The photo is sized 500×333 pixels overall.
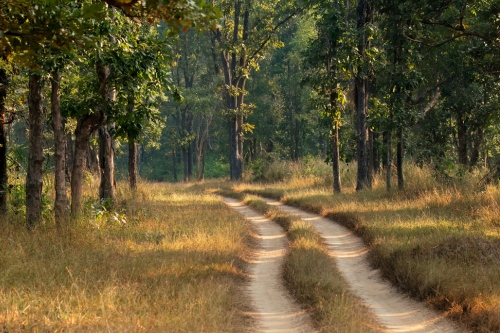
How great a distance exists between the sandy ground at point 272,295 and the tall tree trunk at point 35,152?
506 centimetres

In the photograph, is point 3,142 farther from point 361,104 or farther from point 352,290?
point 361,104

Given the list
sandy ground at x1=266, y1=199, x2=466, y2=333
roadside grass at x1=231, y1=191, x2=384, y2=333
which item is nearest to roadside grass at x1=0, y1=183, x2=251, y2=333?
roadside grass at x1=231, y1=191, x2=384, y2=333

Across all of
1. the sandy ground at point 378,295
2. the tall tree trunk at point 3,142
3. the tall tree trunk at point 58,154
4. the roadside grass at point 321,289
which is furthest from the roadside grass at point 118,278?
the sandy ground at point 378,295

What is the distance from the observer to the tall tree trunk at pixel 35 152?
9.94 m

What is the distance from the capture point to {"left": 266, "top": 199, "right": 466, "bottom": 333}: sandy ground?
6.52 meters

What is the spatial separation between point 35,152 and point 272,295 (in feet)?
20.0

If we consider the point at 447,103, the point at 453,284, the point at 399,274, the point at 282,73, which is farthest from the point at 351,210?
the point at 282,73

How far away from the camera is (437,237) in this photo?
32.3 feet

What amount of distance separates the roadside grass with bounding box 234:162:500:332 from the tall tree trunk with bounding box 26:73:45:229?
7712 mm

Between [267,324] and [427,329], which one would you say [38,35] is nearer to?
[267,324]

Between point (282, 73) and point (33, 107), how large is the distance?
41.3 metres

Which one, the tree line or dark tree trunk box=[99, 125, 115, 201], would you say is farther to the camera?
dark tree trunk box=[99, 125, 115, 201]

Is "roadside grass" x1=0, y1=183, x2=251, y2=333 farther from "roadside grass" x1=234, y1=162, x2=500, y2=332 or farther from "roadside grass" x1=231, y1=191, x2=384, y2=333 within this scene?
"roadside grass" x1=234, y1=162, x2=500, y2=332

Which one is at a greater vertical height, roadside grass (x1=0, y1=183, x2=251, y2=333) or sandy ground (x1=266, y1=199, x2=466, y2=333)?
roadside grass (x1=0, y1=183, x2=251, y2=333)
